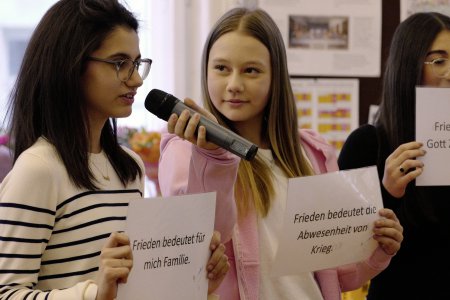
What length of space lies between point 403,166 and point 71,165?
0.84 m

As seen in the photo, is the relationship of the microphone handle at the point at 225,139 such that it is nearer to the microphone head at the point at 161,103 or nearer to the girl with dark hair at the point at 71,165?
the microphone head at the point at 161,103

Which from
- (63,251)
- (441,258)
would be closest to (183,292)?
(63,251)

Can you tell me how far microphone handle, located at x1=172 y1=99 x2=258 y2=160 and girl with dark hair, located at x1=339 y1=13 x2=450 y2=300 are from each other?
624 millimetres

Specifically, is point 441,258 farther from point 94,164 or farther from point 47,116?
point 47,116

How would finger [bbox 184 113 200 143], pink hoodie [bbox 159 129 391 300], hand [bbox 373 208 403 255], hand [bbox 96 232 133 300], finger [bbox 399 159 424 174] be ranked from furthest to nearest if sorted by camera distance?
finger [bbox 399 159 424 174] → hand [bbox 373 208 403 255] → pink hoodie [bbox 159 129 391 300] → finger [bbox 184 113 200 143] → hand [bbox 96 232 133 300]

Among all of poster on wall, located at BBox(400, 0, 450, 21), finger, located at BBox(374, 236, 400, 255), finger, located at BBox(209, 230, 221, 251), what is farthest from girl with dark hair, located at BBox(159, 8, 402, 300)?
poster on wall, located at BBox(400, 0, 450, 21)

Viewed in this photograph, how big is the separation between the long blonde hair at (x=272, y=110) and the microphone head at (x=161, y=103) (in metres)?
0.35

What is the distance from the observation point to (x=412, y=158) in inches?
69.0

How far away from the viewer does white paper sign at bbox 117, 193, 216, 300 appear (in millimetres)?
1231

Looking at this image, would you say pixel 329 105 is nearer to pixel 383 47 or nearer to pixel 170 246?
pixel 383 47

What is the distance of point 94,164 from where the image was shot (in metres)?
1.41

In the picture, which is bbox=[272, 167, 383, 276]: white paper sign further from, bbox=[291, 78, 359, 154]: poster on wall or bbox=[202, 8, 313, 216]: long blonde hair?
bbox=[291, 78, 359, 154]: poster on wall

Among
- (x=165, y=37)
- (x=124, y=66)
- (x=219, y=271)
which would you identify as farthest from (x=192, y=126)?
(x=165, y=37)

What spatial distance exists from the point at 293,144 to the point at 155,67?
1.51 m
